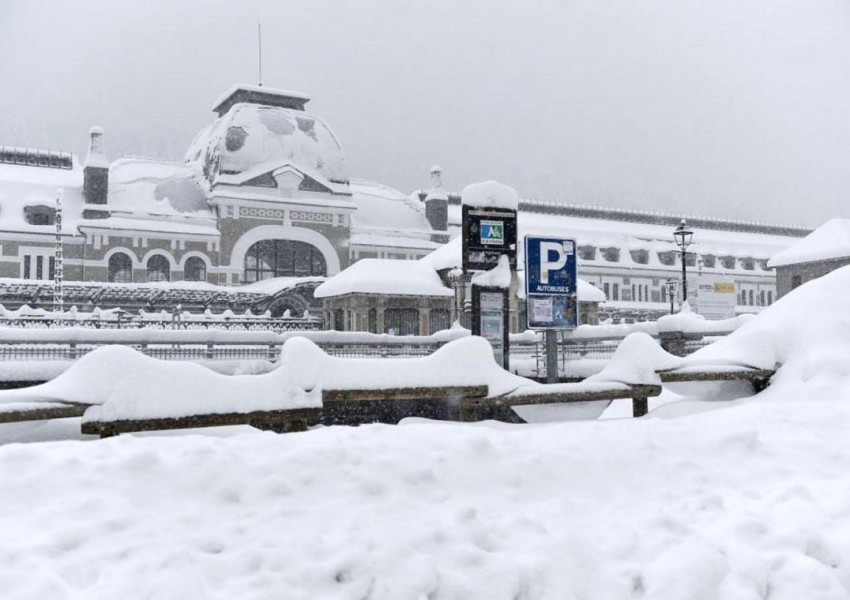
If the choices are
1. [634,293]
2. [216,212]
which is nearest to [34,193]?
[216,212]

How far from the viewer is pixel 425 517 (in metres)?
4.55

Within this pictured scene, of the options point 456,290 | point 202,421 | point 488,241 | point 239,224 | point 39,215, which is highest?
point 39,215

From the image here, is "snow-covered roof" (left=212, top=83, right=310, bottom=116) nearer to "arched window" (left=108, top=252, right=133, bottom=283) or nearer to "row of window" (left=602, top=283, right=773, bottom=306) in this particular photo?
"arched window" (left=108, top=252, right=133, bottom=283)

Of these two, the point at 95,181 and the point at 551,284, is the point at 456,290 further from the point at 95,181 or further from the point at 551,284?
the point at 95,181

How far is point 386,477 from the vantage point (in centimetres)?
504

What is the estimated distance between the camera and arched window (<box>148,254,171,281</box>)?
1726 inches

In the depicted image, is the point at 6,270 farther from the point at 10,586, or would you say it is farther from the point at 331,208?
the point at 10,586

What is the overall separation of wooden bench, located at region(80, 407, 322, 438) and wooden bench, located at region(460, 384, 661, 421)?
1.75 meters

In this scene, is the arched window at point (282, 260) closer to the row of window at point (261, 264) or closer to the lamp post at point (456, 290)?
the row of window at point (261, 264)

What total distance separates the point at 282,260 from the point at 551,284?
36.6 meters

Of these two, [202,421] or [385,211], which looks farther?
[385,211]

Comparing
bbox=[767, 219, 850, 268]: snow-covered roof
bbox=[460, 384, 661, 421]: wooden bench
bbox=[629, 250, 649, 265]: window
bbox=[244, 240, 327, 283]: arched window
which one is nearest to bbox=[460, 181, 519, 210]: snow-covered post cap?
bbox=[460, 384, 661, 421]: wooden bench

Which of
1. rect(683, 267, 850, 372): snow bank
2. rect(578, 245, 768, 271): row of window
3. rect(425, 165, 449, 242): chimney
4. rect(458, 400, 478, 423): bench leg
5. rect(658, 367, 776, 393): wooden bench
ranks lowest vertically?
rect(458, 400, 478, 423): bench leg

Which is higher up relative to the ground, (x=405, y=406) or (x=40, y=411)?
(x=40, y=411)
